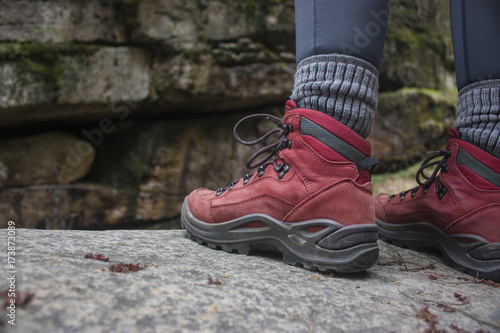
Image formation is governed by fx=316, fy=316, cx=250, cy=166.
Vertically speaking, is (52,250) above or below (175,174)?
above

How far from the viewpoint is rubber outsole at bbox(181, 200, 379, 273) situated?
3.30 ft

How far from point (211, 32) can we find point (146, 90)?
98cm

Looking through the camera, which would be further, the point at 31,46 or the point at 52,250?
the point at 31,46

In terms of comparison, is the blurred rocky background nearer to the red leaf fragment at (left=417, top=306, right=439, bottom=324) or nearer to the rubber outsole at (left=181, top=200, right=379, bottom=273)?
the rubber outsole at (left=181, top=200, right=379, bottom=273)

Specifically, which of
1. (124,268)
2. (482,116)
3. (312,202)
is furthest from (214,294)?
(482,116)

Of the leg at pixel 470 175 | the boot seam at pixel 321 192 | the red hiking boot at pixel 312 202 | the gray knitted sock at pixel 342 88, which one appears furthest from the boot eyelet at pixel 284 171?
the leg at pixel 470 175

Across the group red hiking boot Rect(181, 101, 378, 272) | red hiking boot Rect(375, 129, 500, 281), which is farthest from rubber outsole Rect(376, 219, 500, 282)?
red hiking boot Rect(181, 101, 378, 272)

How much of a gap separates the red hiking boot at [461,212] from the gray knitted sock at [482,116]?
41 mm

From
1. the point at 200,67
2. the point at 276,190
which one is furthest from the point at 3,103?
the point at 276,190

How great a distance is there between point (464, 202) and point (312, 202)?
24.5 inches

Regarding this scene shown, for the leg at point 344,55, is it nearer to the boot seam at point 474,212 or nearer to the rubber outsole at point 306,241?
the rubber outsole at point 306,241

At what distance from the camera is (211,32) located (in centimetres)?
356

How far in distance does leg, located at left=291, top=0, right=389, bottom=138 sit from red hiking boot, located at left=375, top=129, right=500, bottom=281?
0.45m

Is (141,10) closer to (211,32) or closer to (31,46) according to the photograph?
Result: (211,32)
